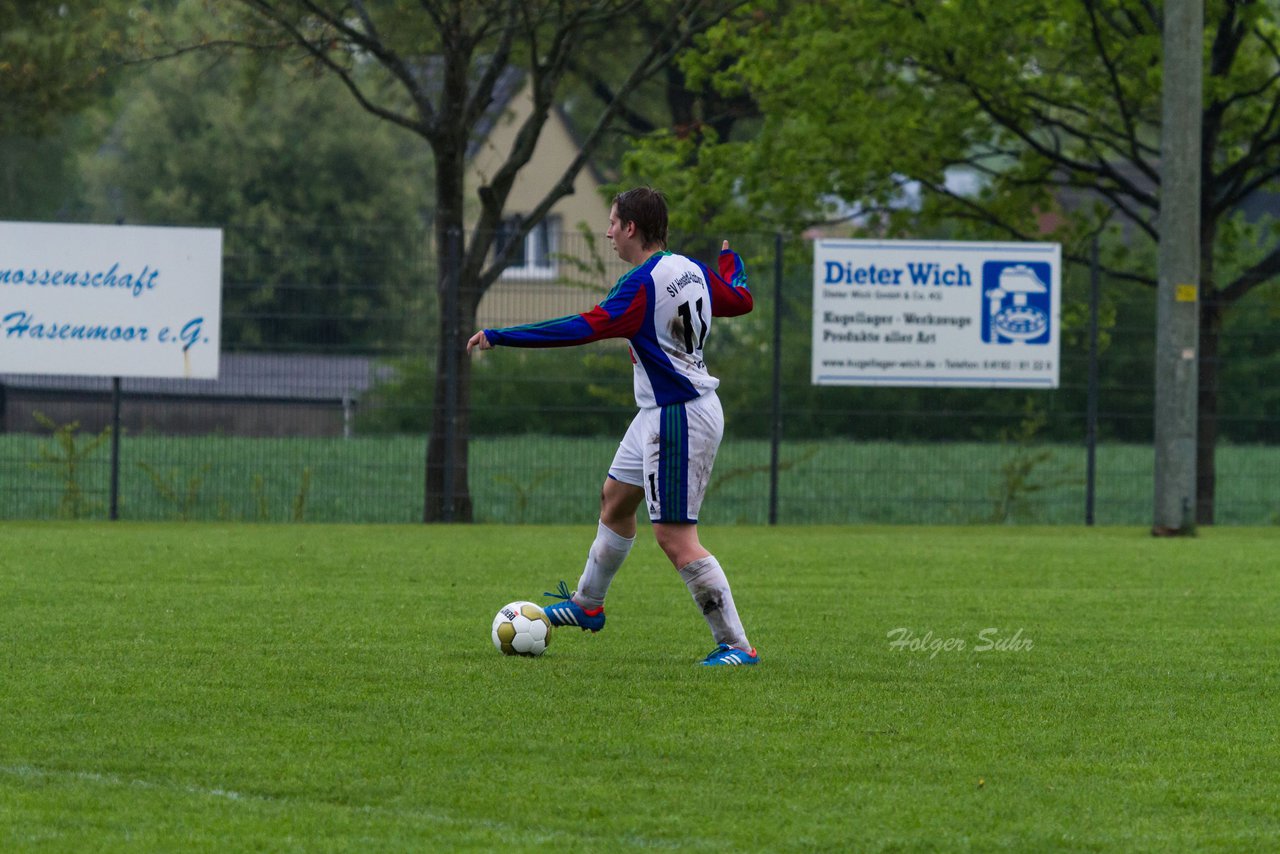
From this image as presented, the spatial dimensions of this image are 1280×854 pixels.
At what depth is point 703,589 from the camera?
24.8 ft

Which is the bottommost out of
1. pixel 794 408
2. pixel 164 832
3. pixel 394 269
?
pixel 164 832

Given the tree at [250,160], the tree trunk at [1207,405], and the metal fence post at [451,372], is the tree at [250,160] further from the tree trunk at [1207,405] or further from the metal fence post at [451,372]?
the tree trunk at [1207,405]

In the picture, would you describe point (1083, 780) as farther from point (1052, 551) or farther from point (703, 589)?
point (1052, 551)

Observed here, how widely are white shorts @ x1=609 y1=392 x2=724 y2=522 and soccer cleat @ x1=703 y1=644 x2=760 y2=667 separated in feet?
1.87

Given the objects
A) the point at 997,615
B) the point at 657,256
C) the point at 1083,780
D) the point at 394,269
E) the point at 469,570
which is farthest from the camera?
the point at 394,269

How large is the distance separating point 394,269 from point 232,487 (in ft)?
8.47

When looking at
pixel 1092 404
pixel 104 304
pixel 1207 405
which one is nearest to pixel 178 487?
pixel 104 304

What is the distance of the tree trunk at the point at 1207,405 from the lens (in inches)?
695

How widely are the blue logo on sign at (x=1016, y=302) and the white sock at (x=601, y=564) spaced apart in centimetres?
934

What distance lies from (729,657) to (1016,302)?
32.6 ft

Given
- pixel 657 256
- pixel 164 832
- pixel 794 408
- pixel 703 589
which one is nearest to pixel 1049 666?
pixel 703 589

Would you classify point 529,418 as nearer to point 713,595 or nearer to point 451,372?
point 451,372

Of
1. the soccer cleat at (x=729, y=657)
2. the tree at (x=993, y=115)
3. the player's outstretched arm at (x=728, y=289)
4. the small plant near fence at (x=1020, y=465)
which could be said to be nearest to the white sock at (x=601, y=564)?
the soccer cleat at (x=729, y=657)

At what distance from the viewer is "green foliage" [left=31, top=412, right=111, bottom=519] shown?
16.5 m
